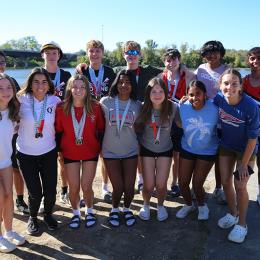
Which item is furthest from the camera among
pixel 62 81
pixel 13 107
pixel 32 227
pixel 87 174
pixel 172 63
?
pixel 172 63

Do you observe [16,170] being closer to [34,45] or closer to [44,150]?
[44,150]

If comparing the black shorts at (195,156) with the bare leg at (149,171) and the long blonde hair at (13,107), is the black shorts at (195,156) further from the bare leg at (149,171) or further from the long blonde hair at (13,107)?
the long blonde hair at (13,107)

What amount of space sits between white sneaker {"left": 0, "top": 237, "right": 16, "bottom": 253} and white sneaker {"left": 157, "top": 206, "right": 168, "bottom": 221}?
6.13 ft

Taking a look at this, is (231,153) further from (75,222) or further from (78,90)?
(75,222)

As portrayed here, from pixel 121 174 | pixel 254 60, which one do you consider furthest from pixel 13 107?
pixel 254 60

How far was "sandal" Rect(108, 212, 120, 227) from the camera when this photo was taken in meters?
4.16

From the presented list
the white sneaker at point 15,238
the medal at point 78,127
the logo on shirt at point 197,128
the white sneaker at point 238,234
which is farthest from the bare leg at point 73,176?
the white sneaker at point 238,234

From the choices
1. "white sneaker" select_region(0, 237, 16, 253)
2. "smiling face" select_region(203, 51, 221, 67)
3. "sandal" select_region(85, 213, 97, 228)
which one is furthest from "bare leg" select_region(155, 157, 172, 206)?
"white sneaker" select_region(0, 237, 16, 253)

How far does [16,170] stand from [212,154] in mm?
2705

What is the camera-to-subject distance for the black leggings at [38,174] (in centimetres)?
383

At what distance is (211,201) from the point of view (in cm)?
484

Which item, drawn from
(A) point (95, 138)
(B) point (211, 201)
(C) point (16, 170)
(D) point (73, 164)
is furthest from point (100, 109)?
(B) point (211, 201)

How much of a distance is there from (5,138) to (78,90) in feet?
3.36

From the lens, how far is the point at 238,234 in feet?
12.4
